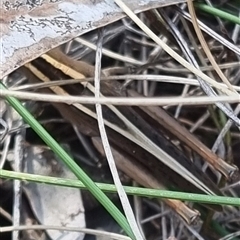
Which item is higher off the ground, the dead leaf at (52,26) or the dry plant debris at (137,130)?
the dead leaf at (52,26)

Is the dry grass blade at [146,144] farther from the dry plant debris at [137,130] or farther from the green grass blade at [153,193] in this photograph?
the green grass blade at [153,193]

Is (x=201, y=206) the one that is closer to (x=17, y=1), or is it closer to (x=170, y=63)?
(x=170, y=63)

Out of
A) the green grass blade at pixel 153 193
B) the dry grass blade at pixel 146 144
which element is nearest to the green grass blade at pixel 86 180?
the green grass blade at pixel 153 193

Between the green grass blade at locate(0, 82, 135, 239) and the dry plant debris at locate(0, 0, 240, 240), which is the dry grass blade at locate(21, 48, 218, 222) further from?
the green grass blade at locate(0, 82, 135, 239)

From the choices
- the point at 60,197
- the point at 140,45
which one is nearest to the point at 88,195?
the point at 60,197

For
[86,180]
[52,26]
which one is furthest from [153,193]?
[52,26]

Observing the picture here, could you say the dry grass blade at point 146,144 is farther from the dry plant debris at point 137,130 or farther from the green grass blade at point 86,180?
the green grass blade at point 86,180

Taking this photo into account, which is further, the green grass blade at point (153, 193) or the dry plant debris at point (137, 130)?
the dry plant debris at point (137, 130)

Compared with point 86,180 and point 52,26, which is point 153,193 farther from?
point 52,26

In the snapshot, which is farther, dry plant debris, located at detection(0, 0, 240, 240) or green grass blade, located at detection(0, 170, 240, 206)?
dry plant debris, located at detection(0, 0, 240, 240)

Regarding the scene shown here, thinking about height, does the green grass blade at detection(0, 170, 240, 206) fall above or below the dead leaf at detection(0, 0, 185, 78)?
below

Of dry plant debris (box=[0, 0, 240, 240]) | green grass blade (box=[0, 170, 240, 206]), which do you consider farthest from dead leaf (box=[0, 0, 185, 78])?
green grass blade (box=[0, 170, 240, 206])
